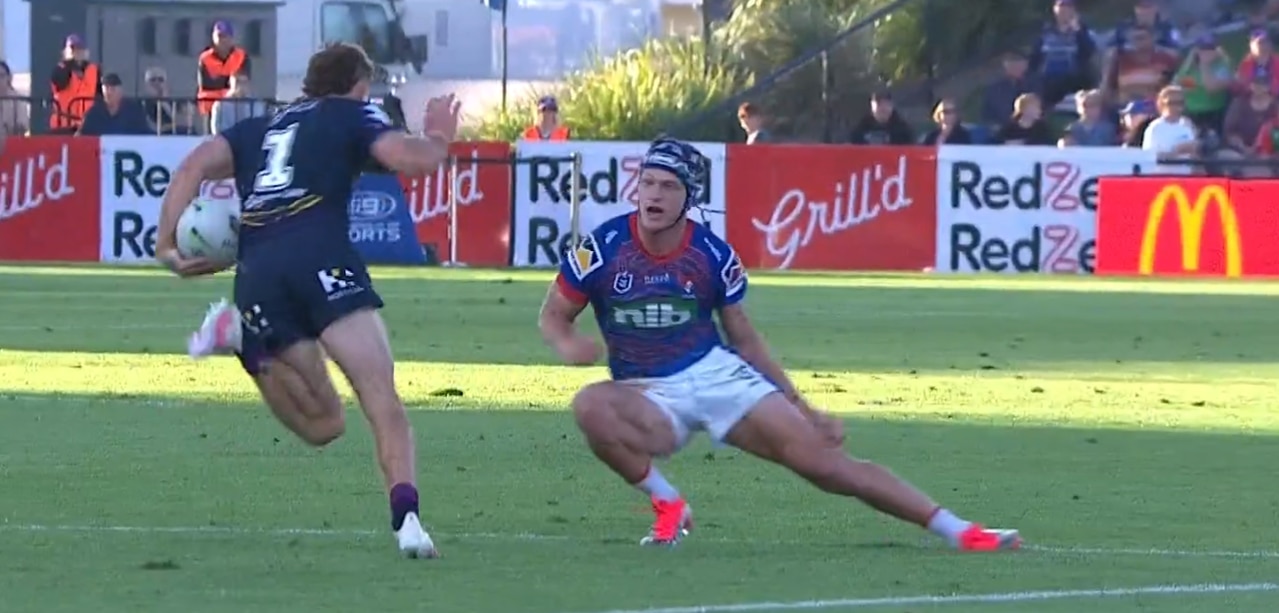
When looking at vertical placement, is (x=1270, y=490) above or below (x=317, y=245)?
below

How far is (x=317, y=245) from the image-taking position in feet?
32.9

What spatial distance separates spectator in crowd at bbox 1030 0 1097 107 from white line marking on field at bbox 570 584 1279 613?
27.4 metres

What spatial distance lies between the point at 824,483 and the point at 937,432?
443 centimetres

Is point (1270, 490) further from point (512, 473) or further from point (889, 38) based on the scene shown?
point (889, 38)

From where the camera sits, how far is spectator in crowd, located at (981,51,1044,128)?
1396 inches

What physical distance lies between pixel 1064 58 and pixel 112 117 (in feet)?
36.7

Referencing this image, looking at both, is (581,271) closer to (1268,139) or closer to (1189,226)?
(1189,226)

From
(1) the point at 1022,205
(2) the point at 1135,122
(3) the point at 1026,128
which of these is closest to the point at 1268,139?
(2) the point at 1135,122

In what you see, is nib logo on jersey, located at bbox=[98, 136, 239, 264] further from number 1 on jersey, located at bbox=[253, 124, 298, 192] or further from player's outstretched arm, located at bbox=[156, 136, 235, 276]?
number 1 on jersey, located at bbox=[253, 124, 298, 192]

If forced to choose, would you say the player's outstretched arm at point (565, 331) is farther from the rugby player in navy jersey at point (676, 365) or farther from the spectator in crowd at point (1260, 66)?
the spectator in crowd at point (1260, 66)

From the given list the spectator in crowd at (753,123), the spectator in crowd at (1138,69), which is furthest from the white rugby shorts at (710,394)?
the spectator in crowd at (1138,69)

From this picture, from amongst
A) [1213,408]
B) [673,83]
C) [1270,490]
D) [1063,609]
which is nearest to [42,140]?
[673,83]

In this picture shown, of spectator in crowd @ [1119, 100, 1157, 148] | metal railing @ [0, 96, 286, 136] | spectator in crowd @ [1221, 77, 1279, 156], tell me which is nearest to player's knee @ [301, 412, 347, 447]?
metal railing @ [0, 96, 286, 136]

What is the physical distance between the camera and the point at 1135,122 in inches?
1312
